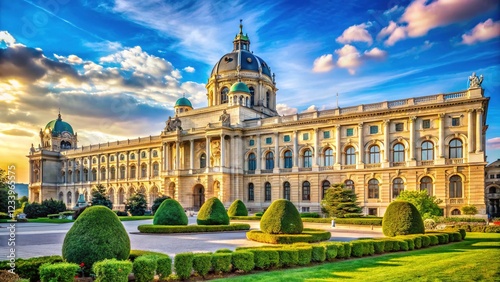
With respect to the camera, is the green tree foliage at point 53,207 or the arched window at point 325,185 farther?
the green tree foliage at point 53,207

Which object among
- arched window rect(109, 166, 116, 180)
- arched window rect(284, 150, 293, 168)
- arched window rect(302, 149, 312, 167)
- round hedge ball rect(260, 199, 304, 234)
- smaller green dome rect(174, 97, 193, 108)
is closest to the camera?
round hedge ball rect(260, 199, 304, 234)

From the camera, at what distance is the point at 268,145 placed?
2445 inches

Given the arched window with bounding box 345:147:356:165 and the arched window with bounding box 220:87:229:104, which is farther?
the arched window with bounding box 220:87:229:104

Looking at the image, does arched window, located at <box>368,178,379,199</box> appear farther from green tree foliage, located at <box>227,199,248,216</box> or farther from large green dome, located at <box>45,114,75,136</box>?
large green dome, located at <box>45,114,75,136</box>

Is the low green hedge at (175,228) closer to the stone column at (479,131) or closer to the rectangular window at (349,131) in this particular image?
the rectangular window at (349,131)

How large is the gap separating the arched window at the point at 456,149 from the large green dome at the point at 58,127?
93.4m

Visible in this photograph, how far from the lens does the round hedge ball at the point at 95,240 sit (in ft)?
41.9

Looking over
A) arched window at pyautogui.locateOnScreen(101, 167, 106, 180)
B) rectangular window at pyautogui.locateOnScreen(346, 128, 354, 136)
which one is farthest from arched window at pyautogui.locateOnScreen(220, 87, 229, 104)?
arched window at pyautogui.locateOnScreen(101, 167, 106, 180)

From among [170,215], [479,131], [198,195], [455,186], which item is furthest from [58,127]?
[479,131]

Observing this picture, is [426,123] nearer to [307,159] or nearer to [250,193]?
[307,159]

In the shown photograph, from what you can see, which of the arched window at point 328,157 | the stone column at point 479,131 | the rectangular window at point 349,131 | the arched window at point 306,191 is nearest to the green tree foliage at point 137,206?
the arched window at point 306,191

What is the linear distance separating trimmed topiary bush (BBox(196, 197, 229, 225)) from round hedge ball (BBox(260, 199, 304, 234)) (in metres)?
10.3

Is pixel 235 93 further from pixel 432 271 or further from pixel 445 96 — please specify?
pixel 432 271

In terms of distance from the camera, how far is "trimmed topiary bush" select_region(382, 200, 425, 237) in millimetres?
24109
